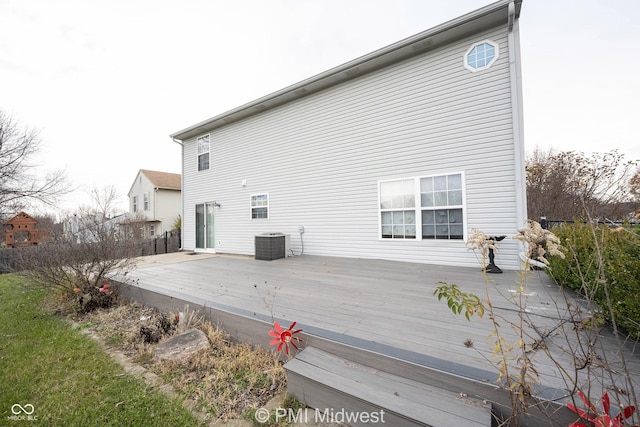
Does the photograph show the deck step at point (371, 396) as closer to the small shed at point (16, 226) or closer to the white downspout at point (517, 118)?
the white downspout at point (517, 118)

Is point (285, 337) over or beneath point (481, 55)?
beneath

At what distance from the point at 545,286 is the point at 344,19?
→ 7953 mm

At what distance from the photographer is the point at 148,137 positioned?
13742 millimetres

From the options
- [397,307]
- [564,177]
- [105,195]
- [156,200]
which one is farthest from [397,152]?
[156,200]

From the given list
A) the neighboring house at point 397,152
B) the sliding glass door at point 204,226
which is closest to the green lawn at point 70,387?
the neighboring house at point 397,152

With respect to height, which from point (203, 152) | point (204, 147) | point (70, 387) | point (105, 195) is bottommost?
point (70, 387)

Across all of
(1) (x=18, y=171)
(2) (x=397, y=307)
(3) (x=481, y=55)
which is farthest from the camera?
(1) (x=18, y=171)

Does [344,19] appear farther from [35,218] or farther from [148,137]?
[35,218]

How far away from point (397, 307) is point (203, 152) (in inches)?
354

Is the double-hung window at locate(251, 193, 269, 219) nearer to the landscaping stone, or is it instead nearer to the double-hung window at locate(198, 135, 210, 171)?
the double-hung window at locate(198, 135, 210, 171)

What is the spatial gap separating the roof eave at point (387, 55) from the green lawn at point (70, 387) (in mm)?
6434

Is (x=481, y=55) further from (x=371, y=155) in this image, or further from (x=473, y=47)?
(x=371, y=155)

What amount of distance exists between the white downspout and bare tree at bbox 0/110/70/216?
56.7ft

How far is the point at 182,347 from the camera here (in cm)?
242
